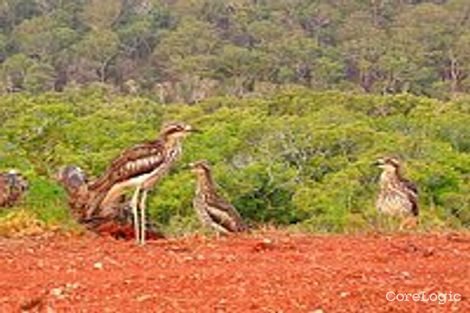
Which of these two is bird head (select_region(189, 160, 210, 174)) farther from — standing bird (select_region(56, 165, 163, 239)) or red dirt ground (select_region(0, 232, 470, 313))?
red dirt ground (select_region(0, 232, 470, 313))

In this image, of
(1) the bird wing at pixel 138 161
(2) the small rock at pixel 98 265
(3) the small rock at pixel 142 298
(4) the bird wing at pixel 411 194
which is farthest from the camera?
(4) the bird wing at pixel 411 194

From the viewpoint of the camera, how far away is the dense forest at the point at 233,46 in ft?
255

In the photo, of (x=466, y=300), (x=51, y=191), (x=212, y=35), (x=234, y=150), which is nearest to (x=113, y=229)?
(x=51, y=191)

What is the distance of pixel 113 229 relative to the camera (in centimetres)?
1047

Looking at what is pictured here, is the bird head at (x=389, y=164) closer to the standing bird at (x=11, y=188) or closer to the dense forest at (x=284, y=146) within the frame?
the standing bird at (x=11, y=188)

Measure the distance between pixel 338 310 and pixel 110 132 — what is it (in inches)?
1473

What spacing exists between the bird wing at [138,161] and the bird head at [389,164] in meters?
3.93

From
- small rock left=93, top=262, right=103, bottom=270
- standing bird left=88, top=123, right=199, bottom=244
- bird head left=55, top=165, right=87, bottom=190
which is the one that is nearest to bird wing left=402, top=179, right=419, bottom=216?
bird head left=55, top=165, right=87, bottom=190

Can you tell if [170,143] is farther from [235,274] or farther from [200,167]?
[235,274]

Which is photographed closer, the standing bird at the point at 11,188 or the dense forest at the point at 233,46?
the standing bird at the point at 11,188

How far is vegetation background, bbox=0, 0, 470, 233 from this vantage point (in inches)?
1346

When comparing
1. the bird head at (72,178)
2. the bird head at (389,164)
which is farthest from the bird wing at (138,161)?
the bird head at (389,164)

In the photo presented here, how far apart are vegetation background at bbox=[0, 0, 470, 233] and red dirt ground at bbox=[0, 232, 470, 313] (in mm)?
4851

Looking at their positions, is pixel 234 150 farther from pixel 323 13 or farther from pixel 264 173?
pixel 323 13
